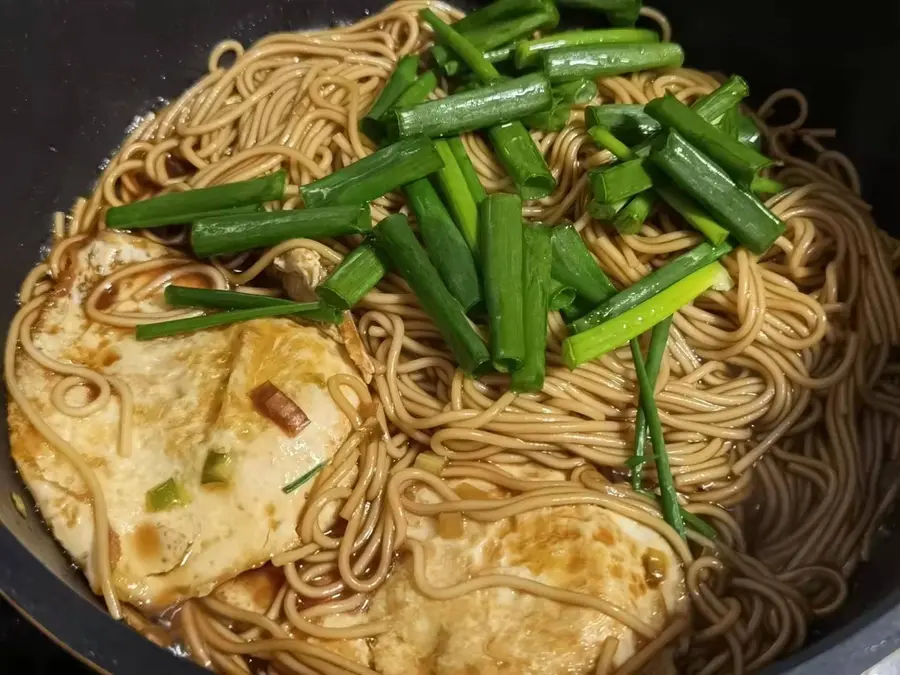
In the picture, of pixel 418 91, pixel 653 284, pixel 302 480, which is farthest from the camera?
pixel 418 91

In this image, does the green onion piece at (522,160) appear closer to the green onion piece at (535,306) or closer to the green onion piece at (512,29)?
the green onion piece at (535,306)

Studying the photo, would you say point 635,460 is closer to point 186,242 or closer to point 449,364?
point 449,364

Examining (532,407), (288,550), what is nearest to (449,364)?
(532,407)

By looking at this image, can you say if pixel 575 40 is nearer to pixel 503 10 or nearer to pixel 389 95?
pixel 503 10

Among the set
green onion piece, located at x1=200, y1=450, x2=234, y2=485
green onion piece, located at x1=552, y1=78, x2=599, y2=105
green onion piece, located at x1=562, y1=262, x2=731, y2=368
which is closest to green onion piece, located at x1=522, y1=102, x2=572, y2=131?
green onion piece, located at x1=552, y1=78, x2=599, y2=105

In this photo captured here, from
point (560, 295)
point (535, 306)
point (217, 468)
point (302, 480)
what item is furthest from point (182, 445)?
point (560, 295)

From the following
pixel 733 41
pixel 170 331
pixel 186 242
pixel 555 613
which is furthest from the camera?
pixel 733 41

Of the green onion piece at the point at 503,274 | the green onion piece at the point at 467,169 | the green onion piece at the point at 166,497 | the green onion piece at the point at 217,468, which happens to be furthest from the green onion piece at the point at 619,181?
the green onion piece at the point at 166,497
